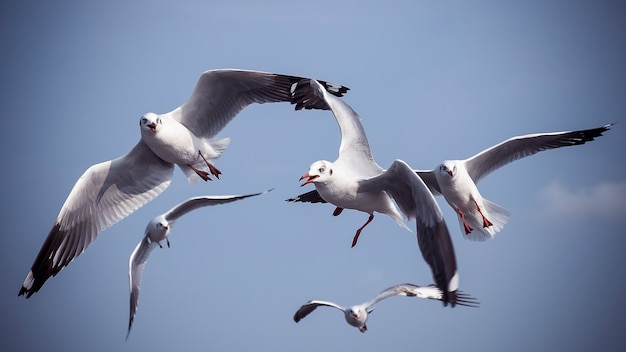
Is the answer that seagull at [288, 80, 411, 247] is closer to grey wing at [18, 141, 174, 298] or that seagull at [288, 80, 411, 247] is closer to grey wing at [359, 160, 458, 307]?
grey wing at [359, 160, 458, 307]

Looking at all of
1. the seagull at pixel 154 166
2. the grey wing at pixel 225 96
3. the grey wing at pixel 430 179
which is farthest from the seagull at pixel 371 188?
the grey wing at pixel 430 179

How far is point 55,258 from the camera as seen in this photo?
10188 mm

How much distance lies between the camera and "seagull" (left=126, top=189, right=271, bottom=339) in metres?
9.87

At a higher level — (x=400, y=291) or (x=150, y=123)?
(x=150, y=123)

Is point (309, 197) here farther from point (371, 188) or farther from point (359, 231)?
point (371, 188)

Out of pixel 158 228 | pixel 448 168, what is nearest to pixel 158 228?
pixel 158 228

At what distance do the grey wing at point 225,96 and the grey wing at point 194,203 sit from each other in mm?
734

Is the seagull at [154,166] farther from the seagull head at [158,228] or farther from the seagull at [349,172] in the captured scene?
the seagull at [349,172]

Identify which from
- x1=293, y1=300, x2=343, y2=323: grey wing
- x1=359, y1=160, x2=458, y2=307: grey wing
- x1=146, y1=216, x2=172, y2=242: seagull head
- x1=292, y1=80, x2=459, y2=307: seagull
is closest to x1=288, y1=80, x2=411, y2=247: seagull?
x1=292, y1=80, x2=459, y2=307: seagull

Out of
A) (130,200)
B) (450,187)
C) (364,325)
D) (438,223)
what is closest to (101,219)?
(130,200)

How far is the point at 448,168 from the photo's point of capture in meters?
8.91

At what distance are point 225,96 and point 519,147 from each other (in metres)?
3.10

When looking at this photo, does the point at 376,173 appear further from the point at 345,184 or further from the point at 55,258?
the point at 55,258

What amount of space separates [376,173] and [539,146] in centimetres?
218
